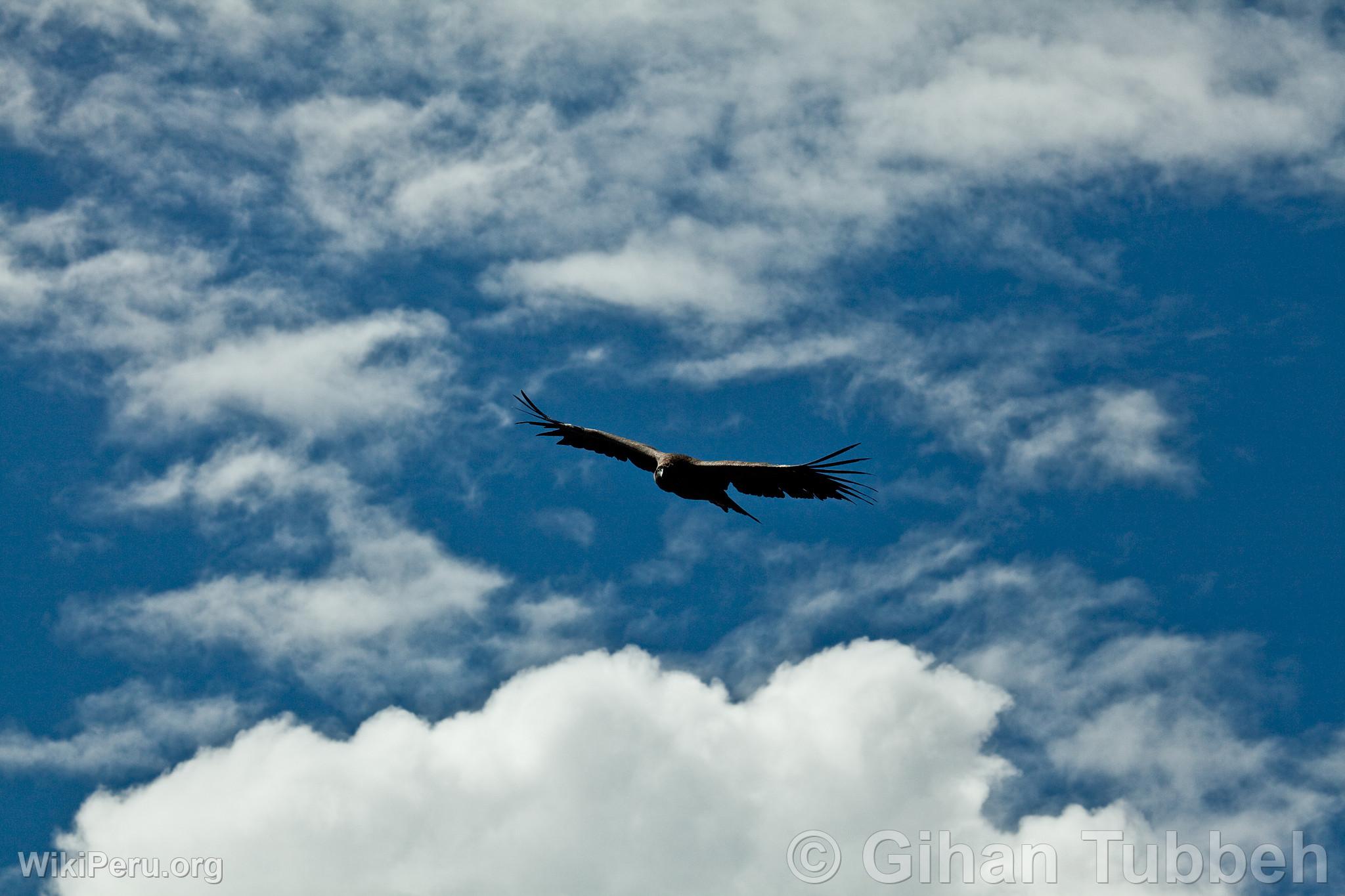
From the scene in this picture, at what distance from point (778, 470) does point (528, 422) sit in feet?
36.2

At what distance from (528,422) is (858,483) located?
13229 mm

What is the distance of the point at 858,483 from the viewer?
50594 mm

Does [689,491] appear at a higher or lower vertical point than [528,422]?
lower

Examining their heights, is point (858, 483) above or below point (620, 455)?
below

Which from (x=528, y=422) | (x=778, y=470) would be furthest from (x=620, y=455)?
(x=778, y=470)

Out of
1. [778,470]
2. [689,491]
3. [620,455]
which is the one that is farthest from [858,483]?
[620,455]

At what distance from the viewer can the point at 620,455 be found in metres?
58.3

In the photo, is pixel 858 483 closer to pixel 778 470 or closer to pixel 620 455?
pixel 778 470

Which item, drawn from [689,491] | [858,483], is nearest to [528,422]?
[689,491]

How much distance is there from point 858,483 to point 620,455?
34.7 ft

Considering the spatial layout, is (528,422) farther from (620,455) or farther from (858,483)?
(858,483)

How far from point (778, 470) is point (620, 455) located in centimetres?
861

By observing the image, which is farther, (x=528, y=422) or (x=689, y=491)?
(x=528, y=422)

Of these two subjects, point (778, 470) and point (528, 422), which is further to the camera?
point (528, 422)
